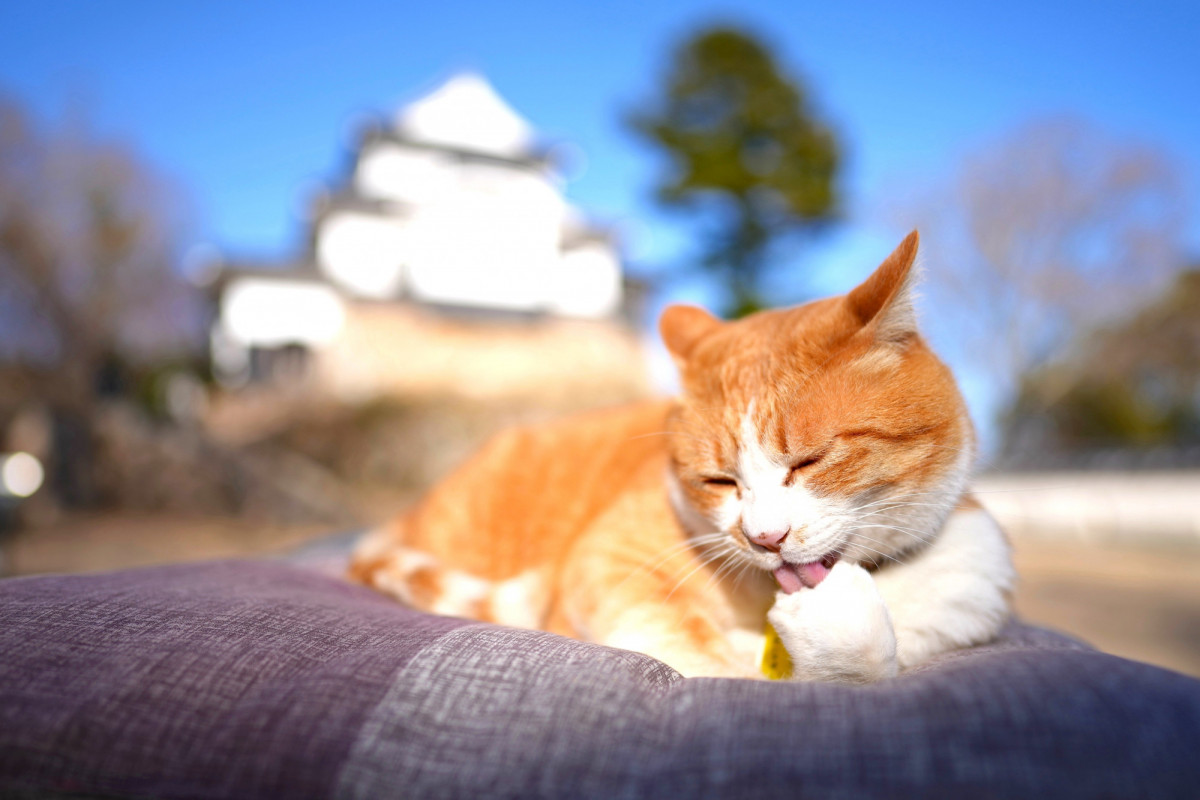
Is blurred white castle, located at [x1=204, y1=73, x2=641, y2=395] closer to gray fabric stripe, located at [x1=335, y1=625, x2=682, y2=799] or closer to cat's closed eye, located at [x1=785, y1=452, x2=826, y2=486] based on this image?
cat's closed eye, located at [x1=785, y1=452, x2=826, y2=486]

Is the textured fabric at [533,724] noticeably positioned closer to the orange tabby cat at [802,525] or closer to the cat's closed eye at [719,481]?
the orange tabby cat at [802,525]

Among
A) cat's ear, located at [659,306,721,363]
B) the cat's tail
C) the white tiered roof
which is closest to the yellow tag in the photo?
the cat's tail

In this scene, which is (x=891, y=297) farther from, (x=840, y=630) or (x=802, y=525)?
(x=840, y=630)

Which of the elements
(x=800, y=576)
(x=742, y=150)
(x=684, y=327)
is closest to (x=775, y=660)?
(x=800, y=576)

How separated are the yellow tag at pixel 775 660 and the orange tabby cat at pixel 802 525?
0.04 meters

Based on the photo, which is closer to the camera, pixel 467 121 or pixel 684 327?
pixel 684 327

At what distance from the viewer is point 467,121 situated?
1698 cm

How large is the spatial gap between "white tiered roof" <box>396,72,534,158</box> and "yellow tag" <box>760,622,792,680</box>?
1674 cm

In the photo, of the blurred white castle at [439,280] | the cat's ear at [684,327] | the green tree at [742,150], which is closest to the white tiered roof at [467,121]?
the blurred white castle at [439,280]

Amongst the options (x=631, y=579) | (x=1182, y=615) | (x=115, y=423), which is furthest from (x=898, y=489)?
(x=115, y=423)

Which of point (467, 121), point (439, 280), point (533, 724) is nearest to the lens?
point (533, 724)

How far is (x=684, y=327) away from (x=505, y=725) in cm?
98

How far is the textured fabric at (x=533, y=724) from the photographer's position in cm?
66

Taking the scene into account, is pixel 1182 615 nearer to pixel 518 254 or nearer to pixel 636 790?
pixel 636 790
